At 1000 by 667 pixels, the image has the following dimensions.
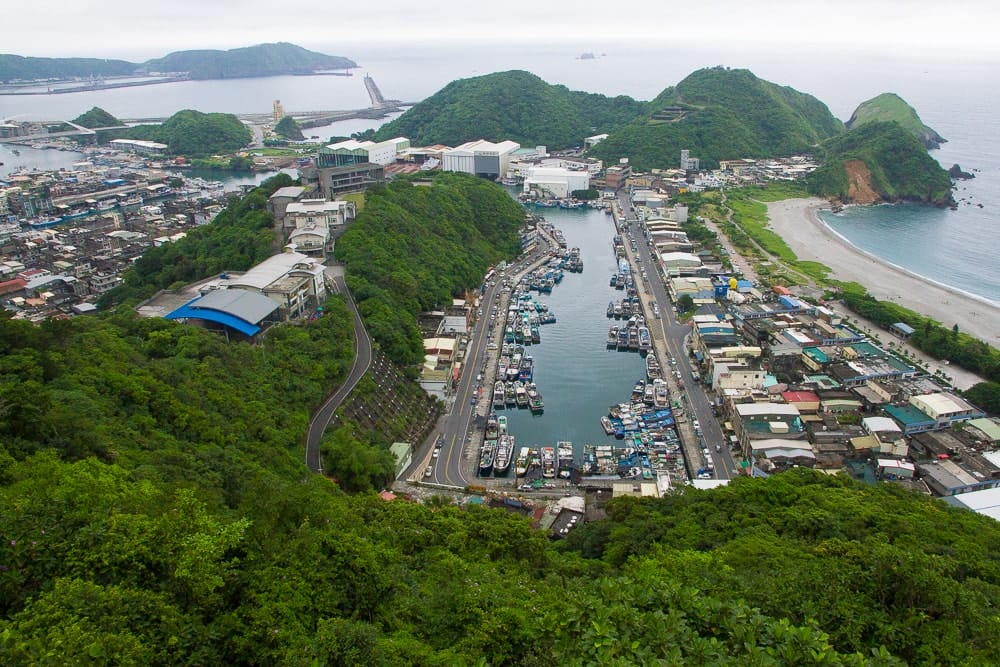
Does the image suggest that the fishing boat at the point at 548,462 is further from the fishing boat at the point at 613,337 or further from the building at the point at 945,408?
the building at the point at 945,408

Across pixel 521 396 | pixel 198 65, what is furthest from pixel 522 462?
pixel 198 65

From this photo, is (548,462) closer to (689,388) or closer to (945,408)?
(689,388)

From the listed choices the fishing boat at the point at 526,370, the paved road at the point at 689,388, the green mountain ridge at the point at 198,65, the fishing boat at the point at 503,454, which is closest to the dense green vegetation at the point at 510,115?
the paved road at the point at 689,388

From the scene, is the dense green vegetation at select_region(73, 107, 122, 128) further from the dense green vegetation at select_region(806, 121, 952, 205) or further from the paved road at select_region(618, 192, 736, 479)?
the dense green vegetation at select_region(806, 121, 952, 205)

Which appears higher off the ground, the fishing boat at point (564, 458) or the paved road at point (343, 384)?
the paved road at point (343, 384)

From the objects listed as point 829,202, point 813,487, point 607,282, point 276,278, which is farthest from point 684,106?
point 813,487

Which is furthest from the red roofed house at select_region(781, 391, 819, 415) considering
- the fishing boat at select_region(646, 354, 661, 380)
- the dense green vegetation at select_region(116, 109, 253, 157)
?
the dense green vegetation at select_region(116, 109, 253, 157)

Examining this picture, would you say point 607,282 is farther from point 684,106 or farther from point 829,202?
Result: point 684,106
